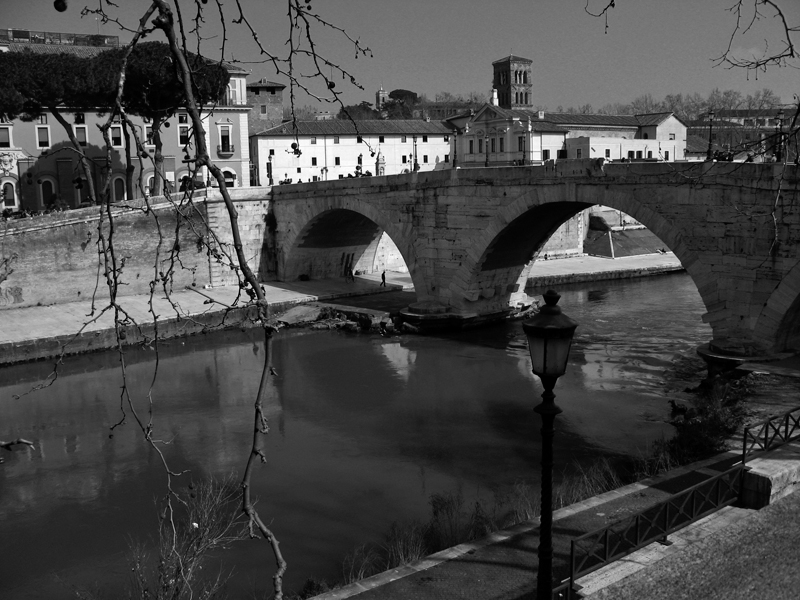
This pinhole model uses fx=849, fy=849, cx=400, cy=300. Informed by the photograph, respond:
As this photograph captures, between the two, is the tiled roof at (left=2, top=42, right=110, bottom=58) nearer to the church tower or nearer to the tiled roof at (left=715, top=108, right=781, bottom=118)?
the tiled roof at (left=715, top=108, right=781, bottom=118)

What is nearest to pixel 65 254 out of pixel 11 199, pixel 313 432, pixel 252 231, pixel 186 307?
pixel 186 307

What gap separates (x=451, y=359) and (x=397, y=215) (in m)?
5.06

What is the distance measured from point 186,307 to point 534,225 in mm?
9148

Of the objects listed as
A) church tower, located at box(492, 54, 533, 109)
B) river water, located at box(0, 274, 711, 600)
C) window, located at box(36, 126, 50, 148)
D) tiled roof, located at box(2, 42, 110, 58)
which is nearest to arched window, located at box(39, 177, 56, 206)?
window, located at box(36, 126, 50, 148)

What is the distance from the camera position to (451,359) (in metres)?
17.7

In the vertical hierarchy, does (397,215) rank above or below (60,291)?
above

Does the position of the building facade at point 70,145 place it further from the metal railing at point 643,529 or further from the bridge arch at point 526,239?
the metal railing at point 643,529

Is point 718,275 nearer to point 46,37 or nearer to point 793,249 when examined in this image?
point 793,249

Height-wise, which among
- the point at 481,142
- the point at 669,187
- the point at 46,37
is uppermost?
the point at 46,37

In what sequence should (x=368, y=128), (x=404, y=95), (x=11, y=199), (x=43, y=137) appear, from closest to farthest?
1. (x=43, y=137)
2. (x=11, y=199)
3. (x=368, y=128)
4. (x=404, y=95)

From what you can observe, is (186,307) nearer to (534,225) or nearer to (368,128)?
(534,225)

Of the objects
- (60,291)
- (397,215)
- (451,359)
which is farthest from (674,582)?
(60,291)

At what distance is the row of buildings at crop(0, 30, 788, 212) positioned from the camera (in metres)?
26.9

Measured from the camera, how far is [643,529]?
21.6ft
